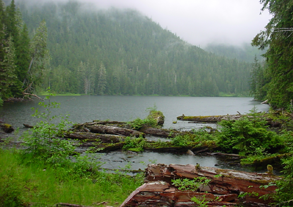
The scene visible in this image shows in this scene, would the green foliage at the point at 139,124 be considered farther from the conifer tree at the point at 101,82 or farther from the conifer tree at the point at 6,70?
the conifer tree at the point at 101,82

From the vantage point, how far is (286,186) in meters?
3.74

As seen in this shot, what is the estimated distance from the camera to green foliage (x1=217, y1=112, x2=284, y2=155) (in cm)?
1198

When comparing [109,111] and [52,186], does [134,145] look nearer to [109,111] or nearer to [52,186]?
[52,186]

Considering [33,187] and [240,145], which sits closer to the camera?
[33,187]

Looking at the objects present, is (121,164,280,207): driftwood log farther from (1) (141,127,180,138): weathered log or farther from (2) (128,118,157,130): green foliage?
(2) (128,118,157,130): green foliage

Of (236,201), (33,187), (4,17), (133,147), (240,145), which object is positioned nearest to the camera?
(236,201)

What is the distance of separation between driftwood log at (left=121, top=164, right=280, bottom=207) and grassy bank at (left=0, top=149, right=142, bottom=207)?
1.22m

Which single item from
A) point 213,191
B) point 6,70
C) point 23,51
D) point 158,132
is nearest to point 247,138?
A: point 158,132

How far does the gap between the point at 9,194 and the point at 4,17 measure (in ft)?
187

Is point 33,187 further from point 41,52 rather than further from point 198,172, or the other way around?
point 41,52

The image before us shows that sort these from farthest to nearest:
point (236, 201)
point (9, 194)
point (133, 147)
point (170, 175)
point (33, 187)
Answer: point (133, 147)
point (170, 175)
point (33, 187)
point (236, 201)
point (9, 194)

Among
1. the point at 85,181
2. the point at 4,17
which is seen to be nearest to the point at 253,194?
the point at 85,181

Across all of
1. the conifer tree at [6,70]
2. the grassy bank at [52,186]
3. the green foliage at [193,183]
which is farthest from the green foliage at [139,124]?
the conifer tree at [6,70]

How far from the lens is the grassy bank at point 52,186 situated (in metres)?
4.60
